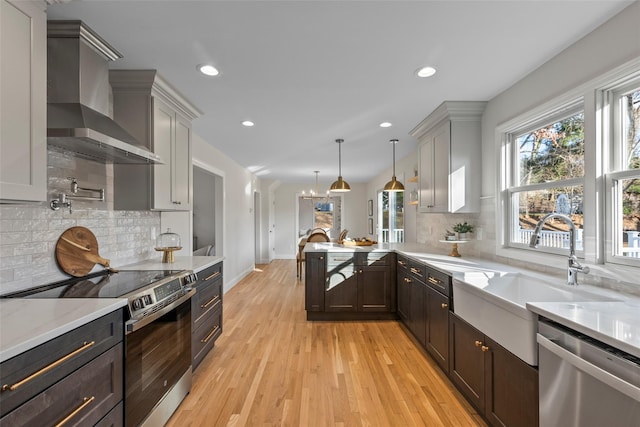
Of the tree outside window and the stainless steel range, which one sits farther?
the tree outside window

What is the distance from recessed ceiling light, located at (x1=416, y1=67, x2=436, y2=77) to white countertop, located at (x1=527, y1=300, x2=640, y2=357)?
1712 mm

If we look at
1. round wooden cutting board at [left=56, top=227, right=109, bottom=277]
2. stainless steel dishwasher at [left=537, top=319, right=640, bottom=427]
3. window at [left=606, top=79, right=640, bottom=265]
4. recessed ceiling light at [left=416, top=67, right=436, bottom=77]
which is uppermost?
recessed ceiling light at [left=416, top=67, right=436, bottom=77]

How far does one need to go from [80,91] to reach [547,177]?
330 cm

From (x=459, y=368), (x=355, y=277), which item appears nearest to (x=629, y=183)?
(x=459, y=368)

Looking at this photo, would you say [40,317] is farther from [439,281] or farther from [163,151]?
[439,281]

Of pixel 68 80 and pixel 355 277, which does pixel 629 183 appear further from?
pixel 68 80

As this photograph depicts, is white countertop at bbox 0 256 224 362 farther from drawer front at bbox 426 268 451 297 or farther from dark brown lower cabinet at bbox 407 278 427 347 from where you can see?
dark brown lower cabinet at bbox 407 278 427 347

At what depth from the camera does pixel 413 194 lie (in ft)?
16.1

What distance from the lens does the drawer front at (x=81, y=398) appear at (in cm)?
100

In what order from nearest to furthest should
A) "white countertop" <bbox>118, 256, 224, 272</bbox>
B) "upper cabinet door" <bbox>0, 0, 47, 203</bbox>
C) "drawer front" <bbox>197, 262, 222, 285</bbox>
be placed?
"upper cabinet door" <bbox>0, 0, 47, 203</bbox>, "white countertop" <bbox>118, 256, 224, 272</bbox>, "drawer front" <bbox>197, 262, 222, 285</bbox>

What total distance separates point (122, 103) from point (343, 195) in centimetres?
739

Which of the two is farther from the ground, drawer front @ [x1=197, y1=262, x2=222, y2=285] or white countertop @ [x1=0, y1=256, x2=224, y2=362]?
white countertop @ [x1=0, y1=256, x2=224, y2=362]

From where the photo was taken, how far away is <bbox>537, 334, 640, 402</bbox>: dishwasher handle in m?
0.94

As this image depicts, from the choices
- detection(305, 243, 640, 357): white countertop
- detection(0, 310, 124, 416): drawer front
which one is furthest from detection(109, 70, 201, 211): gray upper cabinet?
detection(305, 243, 640, 357): white countertop
